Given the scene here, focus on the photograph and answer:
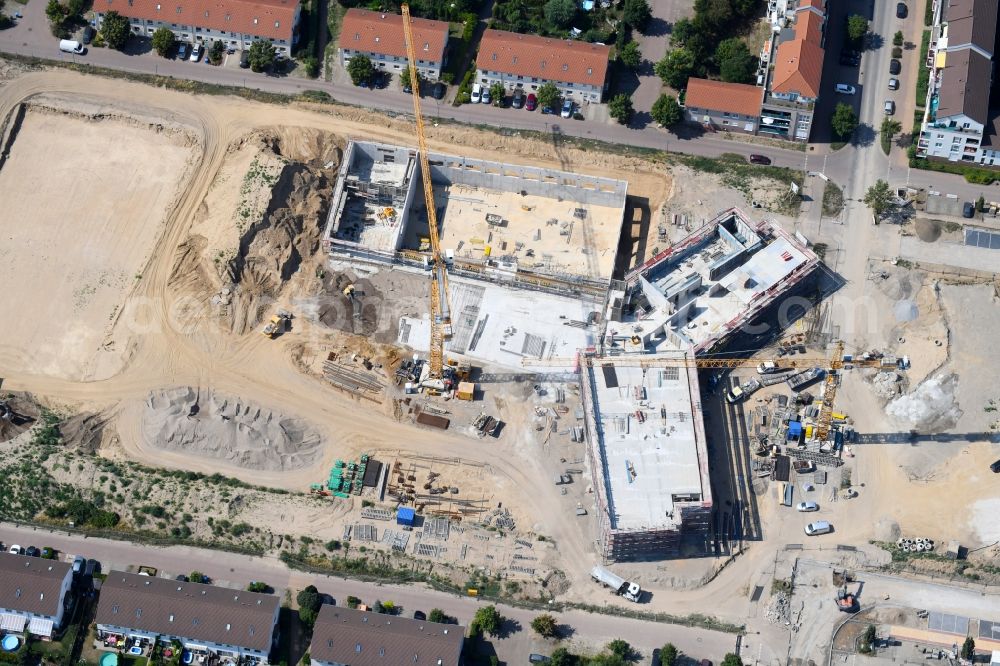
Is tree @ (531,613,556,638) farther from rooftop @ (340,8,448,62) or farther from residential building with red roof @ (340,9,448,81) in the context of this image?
rooftop @ (340,8,448,62)

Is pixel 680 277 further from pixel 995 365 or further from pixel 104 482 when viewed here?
pixel 104 482

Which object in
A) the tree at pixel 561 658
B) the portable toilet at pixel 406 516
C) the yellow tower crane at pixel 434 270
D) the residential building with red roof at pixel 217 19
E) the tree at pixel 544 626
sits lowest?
the tree at pixel 561 658

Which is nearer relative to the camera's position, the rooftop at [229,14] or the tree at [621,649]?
the tree at [621,649]

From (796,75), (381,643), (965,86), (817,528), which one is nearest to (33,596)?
(381,643)

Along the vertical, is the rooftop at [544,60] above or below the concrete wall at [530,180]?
above

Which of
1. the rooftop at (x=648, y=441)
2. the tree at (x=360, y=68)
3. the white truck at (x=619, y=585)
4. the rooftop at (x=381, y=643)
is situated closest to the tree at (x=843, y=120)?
the rooftop at (x=648, y=441)

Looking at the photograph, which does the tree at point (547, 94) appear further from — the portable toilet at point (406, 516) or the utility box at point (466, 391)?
the portable toilet at point (406, 516)

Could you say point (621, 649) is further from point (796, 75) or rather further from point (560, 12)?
point (560, 12)

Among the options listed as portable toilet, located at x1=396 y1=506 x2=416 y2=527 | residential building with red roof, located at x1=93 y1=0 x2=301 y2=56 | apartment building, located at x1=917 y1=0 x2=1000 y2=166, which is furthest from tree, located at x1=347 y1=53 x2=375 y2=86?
apartment building, located at x1=917 y1=0 x2=1000 y2=166
